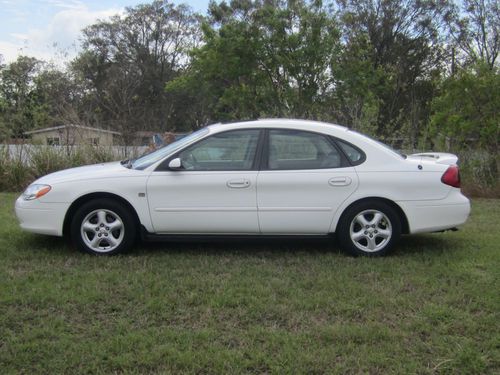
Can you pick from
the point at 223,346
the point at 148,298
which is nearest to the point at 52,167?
the point at 148,298

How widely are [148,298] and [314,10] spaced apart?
87.4 ft

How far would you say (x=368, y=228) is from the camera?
5.59 m

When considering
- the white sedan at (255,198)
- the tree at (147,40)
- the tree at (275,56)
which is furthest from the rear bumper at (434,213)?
the tree at (147,40)

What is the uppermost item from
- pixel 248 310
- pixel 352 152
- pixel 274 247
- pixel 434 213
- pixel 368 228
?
pixel 352 152

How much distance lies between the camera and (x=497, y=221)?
7.84 metres

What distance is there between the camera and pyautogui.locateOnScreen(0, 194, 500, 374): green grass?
3.34 metres

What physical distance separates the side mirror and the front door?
48 mm

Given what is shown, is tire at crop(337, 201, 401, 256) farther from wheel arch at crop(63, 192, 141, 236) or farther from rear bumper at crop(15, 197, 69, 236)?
rear bumper at crop(15, 197, 69, 236)

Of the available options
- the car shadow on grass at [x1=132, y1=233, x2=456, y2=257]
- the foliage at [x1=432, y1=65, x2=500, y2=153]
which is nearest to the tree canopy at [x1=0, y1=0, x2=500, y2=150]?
the foliage at [x1=432, y1=65, x2=500, y2=153]

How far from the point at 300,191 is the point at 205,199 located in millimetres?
988

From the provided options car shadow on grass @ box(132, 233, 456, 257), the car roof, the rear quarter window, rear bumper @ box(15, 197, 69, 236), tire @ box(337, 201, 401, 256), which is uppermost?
the car roof

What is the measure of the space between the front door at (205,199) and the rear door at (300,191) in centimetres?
14

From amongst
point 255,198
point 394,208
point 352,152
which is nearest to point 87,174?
point 255,198

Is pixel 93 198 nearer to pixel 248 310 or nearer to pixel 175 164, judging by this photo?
pixel 175 164
